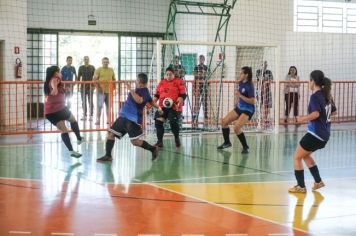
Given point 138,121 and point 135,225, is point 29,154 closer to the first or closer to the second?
Result: point 138,121

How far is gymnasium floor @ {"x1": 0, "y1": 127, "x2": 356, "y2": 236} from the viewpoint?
780 cm

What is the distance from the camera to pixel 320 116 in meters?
9.80

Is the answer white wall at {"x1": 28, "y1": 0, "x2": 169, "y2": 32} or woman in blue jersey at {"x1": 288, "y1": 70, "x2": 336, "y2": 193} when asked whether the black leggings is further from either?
woman in blue jersey at {"x1": 288, "y1": 70, "x2": 336, "y2": 193}

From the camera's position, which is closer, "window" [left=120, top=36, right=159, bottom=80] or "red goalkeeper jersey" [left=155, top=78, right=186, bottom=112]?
"red goalkeeper jersey" [left=155, top=78, right=186, bottom=112]

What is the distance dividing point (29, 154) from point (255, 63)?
10.9 m

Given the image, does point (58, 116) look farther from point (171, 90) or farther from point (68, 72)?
point (68, 72)

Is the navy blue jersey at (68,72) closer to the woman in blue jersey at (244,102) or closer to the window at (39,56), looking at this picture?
the window at (39,56)

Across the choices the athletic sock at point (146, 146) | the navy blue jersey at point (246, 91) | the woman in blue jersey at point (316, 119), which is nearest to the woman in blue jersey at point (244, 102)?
the navy blue jersey at point (246, 91)

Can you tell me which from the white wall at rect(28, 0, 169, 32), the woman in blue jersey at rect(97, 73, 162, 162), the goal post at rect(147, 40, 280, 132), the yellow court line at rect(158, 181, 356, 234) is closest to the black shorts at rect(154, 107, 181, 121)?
the woman in blue jersey at rect(97, 73, 162, 162)

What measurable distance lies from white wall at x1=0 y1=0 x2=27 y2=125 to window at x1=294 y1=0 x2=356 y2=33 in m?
10.7

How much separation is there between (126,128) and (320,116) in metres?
4.22

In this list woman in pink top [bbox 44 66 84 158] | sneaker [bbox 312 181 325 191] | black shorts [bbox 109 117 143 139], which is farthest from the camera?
woman in pink top [bbox 44 66 84 158]

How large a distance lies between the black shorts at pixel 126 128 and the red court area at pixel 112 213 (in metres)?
2.28

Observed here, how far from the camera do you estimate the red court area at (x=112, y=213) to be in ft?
24.9
